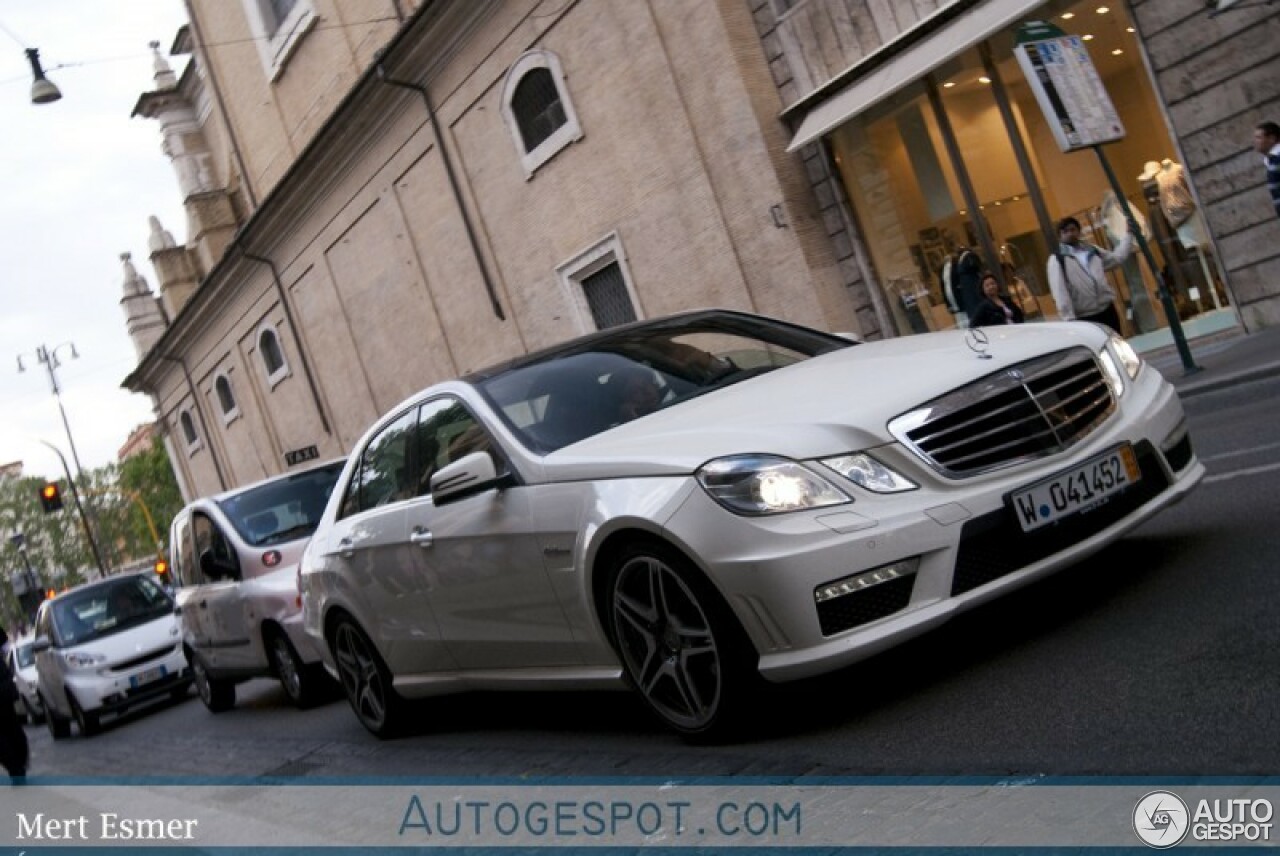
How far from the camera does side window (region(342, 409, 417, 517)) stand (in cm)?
704

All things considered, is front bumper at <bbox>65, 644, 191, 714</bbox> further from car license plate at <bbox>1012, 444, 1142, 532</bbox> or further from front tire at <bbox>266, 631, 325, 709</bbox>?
car license plate at <bbox>1012, 444, 1142, 532</bbox>

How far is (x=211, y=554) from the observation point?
1177 centimetres

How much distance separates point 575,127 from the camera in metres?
21.6

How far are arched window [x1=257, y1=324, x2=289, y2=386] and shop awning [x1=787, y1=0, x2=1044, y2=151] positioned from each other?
68.6 feet

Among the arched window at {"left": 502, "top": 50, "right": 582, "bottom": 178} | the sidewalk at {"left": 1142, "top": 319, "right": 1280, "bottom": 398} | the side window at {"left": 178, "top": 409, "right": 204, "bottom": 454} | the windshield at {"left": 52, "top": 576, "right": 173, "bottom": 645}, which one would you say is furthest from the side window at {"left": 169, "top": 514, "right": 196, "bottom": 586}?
the side window at {"left": 178, "top": 409, "right": 204, "bottom": 454}

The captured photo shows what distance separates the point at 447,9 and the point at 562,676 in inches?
746

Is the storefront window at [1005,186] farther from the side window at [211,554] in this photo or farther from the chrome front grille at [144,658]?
the chrome front grille at [144,658]

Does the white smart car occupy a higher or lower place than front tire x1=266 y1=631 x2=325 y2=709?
higher

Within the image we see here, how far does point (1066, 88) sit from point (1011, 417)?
927 cm

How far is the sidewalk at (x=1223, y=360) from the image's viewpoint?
11461 mm

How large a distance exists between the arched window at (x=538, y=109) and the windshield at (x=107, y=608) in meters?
8.73

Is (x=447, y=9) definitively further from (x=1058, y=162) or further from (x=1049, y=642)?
(x=1049, y=642)

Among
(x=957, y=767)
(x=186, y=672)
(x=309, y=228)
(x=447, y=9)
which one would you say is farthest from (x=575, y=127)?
(x=957, y=767)

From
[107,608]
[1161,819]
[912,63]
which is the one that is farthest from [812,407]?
[107,608]
